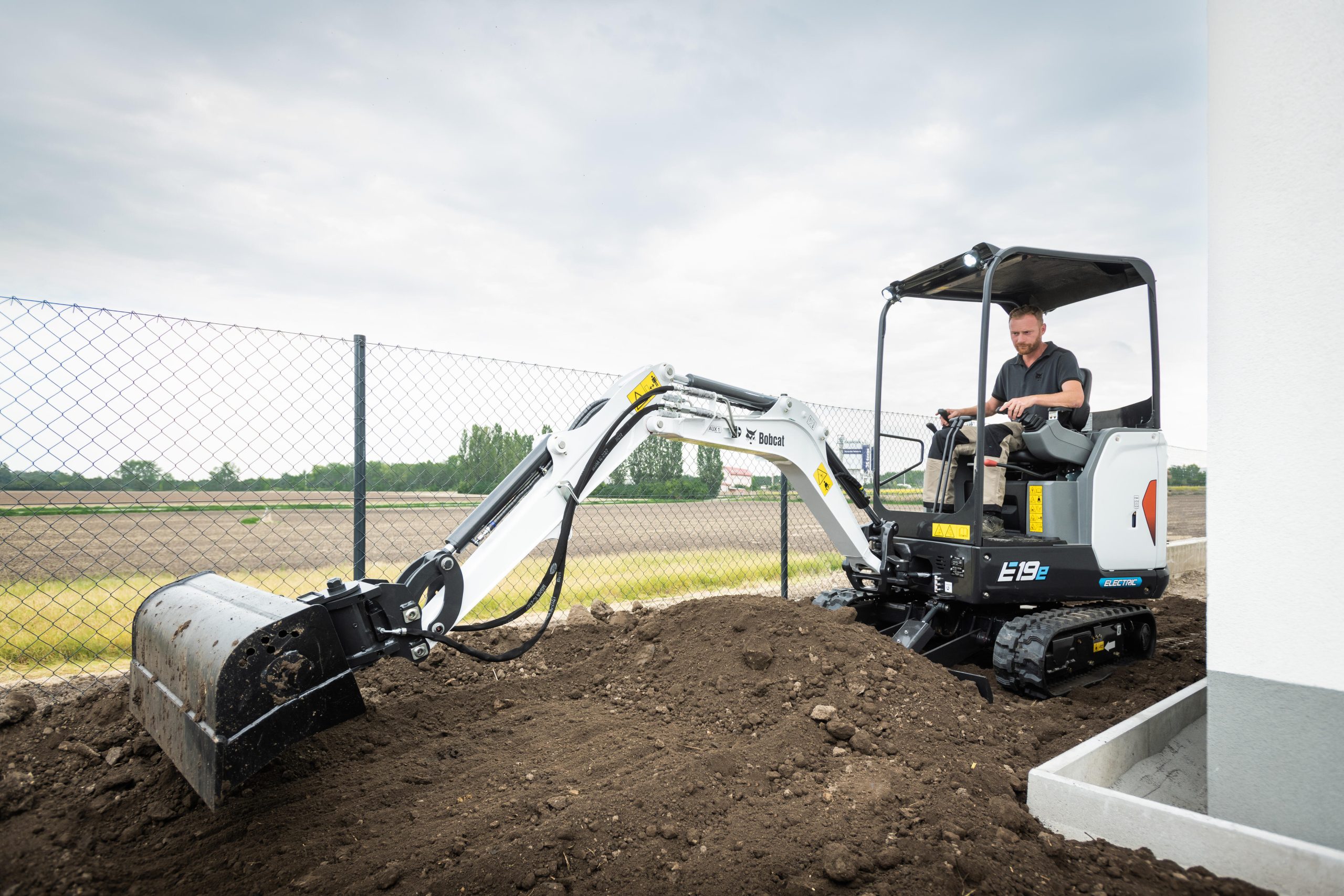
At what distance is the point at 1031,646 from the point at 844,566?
1414 millimetres

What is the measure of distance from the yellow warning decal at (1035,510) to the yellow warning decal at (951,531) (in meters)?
0.55

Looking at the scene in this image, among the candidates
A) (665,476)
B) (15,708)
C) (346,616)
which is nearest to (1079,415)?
(665,476)

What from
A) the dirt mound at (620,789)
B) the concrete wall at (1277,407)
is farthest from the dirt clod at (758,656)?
the concrete wall at (1277,407)

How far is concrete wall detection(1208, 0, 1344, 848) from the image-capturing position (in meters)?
2.21

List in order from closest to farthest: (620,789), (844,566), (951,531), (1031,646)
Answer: (620,789) < (1031,646) < (951,531) < (844,566)

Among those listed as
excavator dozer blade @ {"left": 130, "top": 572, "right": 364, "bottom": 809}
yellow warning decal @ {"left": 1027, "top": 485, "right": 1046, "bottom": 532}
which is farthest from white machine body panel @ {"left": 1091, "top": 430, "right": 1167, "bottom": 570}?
excavator dozer blade @ {"left": 130, "top": 572, "right": 364, "bottom": 809}

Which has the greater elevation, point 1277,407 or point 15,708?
point 1277,407

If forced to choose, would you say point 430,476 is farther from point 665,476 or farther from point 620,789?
point 620,789

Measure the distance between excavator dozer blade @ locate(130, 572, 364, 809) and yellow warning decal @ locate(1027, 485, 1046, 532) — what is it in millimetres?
4060

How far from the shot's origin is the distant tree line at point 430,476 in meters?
4.14

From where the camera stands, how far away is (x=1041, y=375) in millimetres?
4875

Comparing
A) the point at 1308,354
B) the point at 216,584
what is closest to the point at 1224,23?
the point at 1308,354

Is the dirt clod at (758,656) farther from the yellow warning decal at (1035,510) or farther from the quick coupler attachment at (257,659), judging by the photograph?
the yellow warning decal at (1035,510)

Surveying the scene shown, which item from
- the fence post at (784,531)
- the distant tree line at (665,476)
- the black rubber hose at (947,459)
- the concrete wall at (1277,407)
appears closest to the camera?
the concrete wall at (1277,407)
